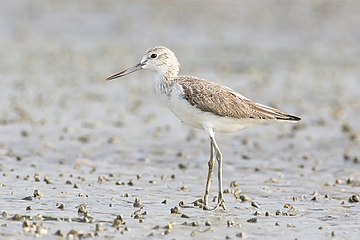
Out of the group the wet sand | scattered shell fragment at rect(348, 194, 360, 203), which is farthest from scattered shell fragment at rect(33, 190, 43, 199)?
scattered shell fragment at rect(348, 194, 360, 203)

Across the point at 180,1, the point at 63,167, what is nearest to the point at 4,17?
the point at 180,1

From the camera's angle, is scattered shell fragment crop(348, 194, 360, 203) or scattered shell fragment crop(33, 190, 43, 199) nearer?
scattered shell fragment crop(33, 190, 43, 199)

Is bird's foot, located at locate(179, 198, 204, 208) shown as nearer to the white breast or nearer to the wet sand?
the wet sand

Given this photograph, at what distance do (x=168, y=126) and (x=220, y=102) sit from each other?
5.19 metres

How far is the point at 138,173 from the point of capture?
40.6 ft

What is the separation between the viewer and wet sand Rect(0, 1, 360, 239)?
380 inches

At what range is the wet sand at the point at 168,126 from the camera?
9641 millimetres

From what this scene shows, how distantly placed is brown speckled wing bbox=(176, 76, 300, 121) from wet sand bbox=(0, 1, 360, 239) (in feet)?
3.62

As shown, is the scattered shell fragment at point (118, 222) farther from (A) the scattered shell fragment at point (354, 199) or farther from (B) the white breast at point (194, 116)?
(A) the scattered shell fragment at point (354, 199)

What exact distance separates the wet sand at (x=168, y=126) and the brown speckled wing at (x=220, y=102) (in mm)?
1104

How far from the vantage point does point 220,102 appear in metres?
10.5

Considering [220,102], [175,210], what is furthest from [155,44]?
[175,210]

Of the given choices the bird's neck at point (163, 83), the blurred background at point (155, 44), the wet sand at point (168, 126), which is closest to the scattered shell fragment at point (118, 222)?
the wet sand at point (168, 126)

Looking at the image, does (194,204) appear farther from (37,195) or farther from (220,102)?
(37,195)
